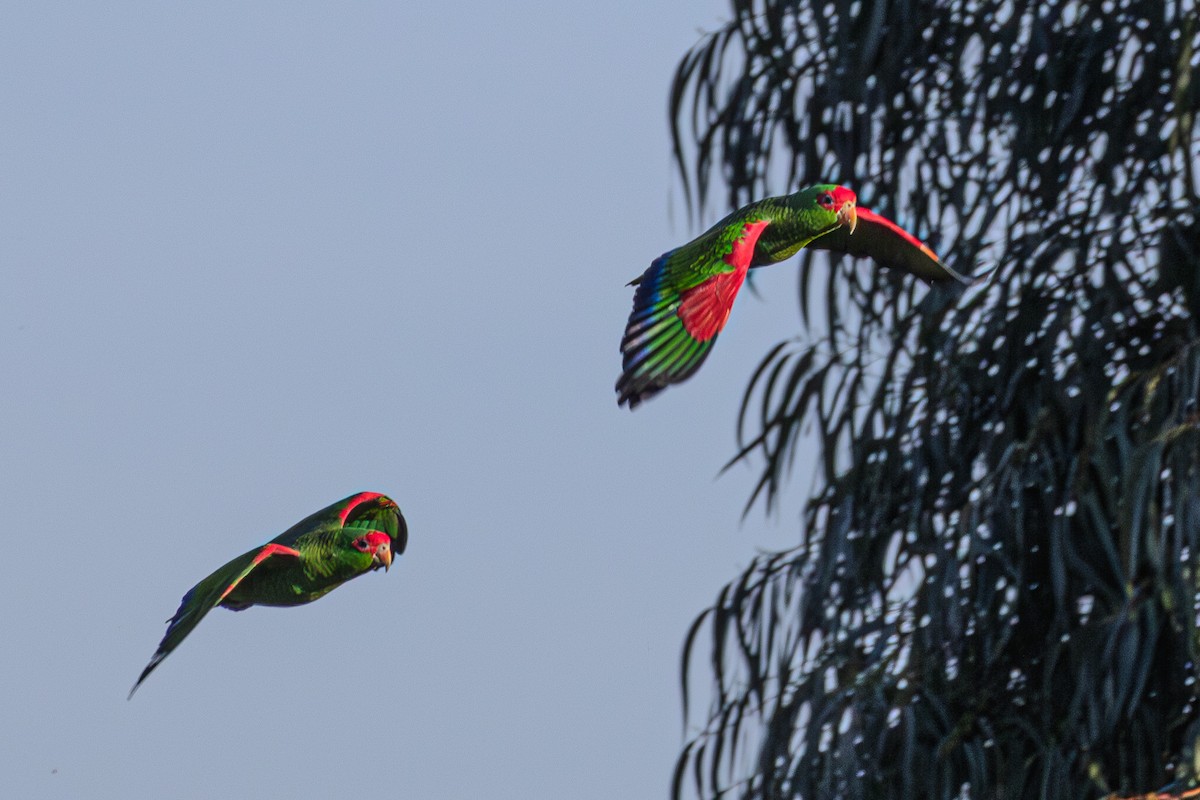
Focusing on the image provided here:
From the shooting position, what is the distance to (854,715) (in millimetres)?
2869

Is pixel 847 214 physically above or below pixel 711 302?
above

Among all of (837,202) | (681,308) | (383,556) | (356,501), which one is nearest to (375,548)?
(383,556)

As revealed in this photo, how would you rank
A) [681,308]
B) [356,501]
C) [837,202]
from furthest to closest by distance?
[356,501] → [837,202] → [681,308]

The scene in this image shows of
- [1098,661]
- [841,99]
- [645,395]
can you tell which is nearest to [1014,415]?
[1098,661]

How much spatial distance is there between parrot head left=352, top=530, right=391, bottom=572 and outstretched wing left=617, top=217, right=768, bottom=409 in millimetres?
431

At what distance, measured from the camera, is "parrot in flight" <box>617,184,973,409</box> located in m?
1.82

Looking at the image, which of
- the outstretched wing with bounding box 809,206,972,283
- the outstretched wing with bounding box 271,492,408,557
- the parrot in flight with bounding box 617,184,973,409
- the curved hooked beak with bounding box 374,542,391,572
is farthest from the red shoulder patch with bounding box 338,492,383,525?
the outstretched wing with bounding box 809,206,972,283

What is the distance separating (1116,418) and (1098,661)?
1.12 feet

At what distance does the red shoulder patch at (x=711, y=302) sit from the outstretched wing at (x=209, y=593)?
1.78 feet

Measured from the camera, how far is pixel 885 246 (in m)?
2.37

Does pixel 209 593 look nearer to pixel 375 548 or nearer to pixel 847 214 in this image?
pixel 375 548

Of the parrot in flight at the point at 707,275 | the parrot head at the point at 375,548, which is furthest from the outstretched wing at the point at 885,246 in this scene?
the parrot head at the point at 375,548

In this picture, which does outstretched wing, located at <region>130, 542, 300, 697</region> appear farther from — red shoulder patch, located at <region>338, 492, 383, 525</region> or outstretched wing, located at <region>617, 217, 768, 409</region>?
outstretched wing, located at <region>617, 217, 768, 409</region>

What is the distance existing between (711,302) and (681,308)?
0.10 ft
